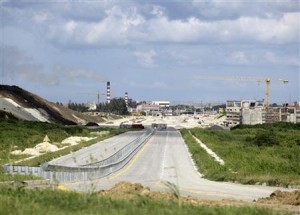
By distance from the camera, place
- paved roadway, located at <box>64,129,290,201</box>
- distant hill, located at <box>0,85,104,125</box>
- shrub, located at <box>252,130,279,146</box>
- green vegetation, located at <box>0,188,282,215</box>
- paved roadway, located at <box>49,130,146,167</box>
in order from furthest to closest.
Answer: distant hill, located at <box>0,85,104,125</box> < shrub, located at <box>252,130,279,146</box> < paved roadway, located at <box>49,130,146,167</box> < paved roadway, located at <box>64,129,290,201</box> < green vegetation, located at <box>0,188,282,215</box>

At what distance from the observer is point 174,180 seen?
142 ft

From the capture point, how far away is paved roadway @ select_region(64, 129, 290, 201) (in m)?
33.3

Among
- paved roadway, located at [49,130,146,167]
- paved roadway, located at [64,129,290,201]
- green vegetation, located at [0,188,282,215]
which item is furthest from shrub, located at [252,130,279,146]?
green vegetation, located at [0,188,282,215]

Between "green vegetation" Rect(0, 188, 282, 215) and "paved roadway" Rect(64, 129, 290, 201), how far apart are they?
14.3 feet

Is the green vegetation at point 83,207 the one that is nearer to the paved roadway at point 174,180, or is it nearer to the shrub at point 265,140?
the paved roadway at point 174,180

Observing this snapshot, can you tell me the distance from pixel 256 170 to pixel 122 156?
15.2m

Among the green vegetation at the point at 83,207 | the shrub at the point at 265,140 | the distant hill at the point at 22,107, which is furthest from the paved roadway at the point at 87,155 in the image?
the distant hill at the point at 22,107

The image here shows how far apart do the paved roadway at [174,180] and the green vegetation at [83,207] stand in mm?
4360

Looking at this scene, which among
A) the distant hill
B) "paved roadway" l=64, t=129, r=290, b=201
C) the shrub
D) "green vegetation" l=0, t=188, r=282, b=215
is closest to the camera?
"green vegetation" l=0, t=188, r=282, b=215

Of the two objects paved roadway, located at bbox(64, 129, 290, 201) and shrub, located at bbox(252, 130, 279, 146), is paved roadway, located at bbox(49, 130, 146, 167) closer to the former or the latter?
paved roadway, located at bbox(64, 129, 290, 201)

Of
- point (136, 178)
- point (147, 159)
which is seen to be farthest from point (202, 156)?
point (136, 178)

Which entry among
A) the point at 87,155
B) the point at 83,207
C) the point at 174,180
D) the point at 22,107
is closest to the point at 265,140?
the point at 87,155

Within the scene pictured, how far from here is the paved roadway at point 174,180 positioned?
1313 inches

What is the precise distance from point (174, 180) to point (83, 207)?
97.5 feet
